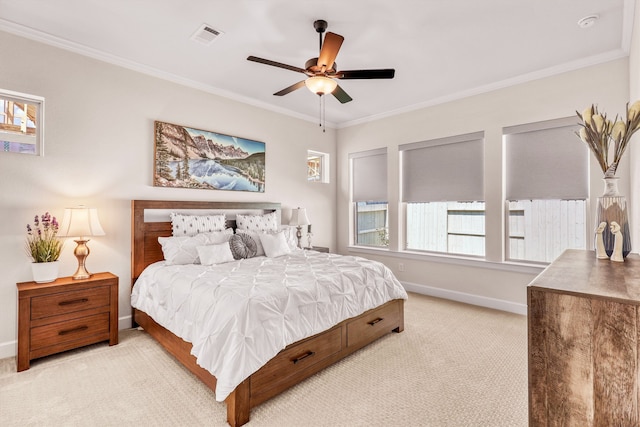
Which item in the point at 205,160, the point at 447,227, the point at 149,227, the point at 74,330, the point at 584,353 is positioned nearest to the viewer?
the point at 584,353

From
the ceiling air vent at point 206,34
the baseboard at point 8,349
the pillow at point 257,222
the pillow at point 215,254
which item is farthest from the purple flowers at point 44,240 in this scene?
the ceiling air vent at point 206,34

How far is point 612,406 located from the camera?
833mm

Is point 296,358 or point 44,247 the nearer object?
point 296,358

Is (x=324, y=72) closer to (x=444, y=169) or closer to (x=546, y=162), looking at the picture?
(x=444, y=169)

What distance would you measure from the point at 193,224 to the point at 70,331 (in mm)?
1475

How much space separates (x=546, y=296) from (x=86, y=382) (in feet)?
9.88

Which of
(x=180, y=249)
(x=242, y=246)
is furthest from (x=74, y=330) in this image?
(x=242, y=246)

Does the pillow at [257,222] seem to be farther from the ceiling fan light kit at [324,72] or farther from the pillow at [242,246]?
the ceiling fan light kit at [324,72]

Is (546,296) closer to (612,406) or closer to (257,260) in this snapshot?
(612,406)

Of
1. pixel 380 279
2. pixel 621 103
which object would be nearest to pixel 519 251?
pixel 621 103

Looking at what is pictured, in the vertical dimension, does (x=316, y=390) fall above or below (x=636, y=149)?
below

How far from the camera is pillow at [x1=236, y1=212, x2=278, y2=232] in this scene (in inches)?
163

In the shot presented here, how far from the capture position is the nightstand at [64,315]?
2504mm

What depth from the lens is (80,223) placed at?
2.86 meters
